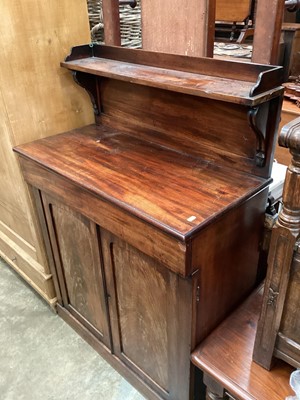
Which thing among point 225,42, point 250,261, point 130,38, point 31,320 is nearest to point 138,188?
point 250,261

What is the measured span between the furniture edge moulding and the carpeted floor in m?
0.80

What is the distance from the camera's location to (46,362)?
69.6 inches

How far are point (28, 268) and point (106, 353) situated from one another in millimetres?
650

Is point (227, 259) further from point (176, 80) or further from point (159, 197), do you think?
point (176, 80)

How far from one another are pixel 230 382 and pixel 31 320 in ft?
4.04

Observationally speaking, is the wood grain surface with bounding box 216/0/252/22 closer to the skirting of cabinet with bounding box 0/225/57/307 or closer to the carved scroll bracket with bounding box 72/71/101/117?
the carved scroll bracket with bounding box 72/71/101/117

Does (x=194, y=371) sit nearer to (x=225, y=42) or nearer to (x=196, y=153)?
(x=196, y=153)

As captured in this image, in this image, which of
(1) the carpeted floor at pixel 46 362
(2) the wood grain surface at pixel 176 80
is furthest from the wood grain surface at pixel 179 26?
(1) the carpeted floor at pixel 46 362

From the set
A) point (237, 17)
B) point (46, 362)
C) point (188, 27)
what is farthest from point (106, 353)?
point (237, 17)

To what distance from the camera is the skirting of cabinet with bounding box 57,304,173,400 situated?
5.09 feet

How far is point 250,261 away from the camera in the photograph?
1.34 m

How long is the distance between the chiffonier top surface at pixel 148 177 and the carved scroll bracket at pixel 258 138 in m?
0.06

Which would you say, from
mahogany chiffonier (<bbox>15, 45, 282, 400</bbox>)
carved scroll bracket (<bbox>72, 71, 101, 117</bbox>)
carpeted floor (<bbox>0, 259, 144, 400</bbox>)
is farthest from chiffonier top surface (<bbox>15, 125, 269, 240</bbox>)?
carpeted floor (<bbox>0, 259, 144, 400</bbox>)

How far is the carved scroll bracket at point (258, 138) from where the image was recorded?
1067 millimetres
